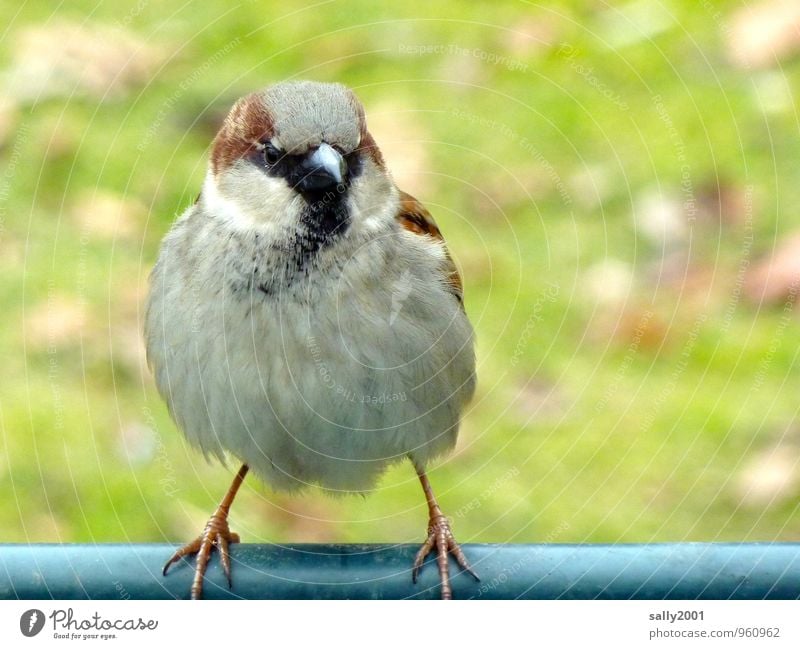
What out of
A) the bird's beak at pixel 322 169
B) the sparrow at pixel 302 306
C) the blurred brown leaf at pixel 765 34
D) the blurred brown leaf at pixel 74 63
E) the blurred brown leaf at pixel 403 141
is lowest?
the sparrow at pixel 302 306

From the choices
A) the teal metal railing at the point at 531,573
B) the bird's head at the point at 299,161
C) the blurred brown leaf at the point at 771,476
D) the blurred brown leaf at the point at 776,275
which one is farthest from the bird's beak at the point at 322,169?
the blurred brown leaf at the point at 776,275

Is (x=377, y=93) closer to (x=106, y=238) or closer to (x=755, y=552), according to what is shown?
(x=106, y=238)

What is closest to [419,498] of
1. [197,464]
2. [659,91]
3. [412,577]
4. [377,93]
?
[197,464]

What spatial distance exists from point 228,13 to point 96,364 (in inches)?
54.7

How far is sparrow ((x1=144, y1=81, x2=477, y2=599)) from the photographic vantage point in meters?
1.91

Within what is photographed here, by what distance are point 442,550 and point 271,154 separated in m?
0.71

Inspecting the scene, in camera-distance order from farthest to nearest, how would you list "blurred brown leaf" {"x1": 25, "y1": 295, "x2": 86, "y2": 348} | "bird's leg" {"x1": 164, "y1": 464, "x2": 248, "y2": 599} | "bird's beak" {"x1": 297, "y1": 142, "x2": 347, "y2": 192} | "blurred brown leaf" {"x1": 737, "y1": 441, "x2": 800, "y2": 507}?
"blurred brown leaf" {"x1": 25, "y1": 295, "x2": 86, "y2": 348} → "blurred brown leaf" {"x1": 737, "y1": 441, "x2": 800, "y2": 507} → "bird's leg" {"x1": 164, "y1": 464, "x2": 248, "y2": 599} → "bird's beak" {"x1": 297, "y1": 142, "x2": 347, "y2": 192}

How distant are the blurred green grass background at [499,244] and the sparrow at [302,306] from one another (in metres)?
0.32

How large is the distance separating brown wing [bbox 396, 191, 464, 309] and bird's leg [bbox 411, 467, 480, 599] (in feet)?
1.13

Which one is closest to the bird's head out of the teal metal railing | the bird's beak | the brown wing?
the bird's beak

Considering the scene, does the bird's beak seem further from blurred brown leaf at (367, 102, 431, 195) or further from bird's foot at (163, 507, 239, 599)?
blurred brown leaf at (367, 102, 431, 195)

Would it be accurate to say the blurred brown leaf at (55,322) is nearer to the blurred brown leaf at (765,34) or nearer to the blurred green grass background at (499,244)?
the blurred green grass background at (499,244)

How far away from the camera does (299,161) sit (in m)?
1.87

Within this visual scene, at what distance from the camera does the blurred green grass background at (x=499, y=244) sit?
2.96m
